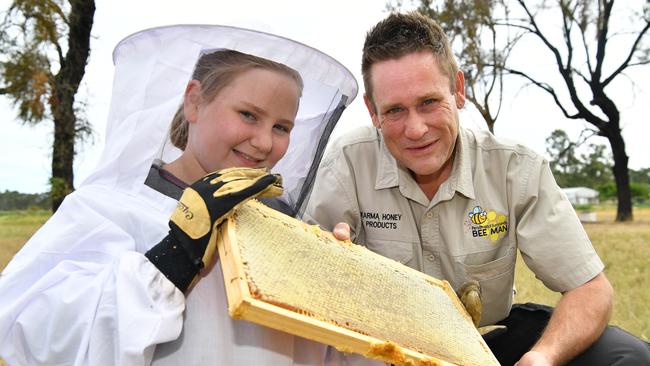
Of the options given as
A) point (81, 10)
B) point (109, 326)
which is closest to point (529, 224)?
point (109, 326)

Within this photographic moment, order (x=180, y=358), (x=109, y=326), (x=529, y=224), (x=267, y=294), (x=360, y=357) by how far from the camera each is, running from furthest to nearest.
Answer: (x=529, y=224) < (x=360, y=357) < (x=180, y=358) < (x=109, y=326) < (x=267, y=294)

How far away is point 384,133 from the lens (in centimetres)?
257

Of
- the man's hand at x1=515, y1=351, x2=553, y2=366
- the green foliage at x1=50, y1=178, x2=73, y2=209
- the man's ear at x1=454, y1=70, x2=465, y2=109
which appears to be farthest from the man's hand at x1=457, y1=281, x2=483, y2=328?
the green foliage at x1=50, y1=178, x2=73, y2=209

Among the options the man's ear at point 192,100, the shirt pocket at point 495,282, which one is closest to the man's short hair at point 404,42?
the shirt pocket at point 495,282

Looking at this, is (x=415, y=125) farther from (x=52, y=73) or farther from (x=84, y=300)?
(x=52, y=73)

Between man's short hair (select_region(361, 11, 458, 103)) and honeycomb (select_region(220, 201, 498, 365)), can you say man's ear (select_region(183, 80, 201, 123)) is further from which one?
man's short hair (select_region(361, 11, 458, 103))

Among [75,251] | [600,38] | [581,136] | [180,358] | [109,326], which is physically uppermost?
[600,38]

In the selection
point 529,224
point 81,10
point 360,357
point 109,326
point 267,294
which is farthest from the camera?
point 81,10

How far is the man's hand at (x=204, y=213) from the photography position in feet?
4.64

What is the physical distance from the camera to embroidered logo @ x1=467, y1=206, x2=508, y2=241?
2604 millimetres

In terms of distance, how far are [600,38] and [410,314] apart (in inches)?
622

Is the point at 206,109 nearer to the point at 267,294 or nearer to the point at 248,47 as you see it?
the point at 248,47

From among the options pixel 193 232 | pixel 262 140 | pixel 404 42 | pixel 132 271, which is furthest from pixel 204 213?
pixel 404 42

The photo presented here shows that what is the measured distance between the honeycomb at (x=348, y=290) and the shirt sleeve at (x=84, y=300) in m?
0.27
